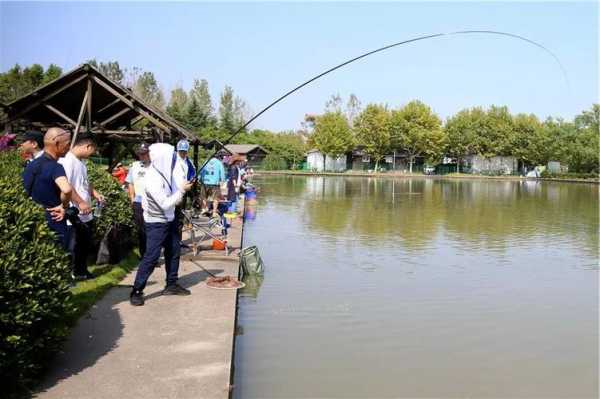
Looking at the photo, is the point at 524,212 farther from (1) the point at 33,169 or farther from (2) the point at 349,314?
(1) the point at 33,169

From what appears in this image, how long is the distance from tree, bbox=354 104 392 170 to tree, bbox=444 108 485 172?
29.0 feet

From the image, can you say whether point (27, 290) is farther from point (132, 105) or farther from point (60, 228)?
point (132, 105)

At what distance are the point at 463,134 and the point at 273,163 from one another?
86.2ft

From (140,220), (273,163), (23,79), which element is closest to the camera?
(140,220)

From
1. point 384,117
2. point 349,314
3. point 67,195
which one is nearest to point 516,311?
point 349,314

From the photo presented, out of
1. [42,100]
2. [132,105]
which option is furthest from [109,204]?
[42,100]

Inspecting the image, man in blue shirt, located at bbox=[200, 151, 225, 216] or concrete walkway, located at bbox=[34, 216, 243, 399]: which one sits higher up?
man in blue shirt, located at bbox=[200, 151, 225, 216]

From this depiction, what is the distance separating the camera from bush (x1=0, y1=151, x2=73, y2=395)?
11.9 ft

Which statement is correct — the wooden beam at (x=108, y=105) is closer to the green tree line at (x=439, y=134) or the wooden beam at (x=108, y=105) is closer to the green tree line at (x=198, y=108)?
the green tree line at (x=198, y=108)

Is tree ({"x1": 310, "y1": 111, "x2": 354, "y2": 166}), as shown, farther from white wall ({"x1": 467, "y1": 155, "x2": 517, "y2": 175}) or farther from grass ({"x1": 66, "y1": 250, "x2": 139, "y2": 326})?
grass ({"x1": 66, "y1": 250, "x2": 139, "y2": 326})

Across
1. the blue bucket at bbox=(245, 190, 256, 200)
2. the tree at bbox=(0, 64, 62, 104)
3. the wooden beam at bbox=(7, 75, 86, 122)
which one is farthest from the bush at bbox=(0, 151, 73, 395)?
the tree at bbox=(0, 64, 62, 104)

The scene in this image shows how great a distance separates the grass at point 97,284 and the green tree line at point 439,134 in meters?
70.7

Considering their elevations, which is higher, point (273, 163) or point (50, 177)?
point (273, 163)

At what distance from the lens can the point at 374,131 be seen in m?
79.1
